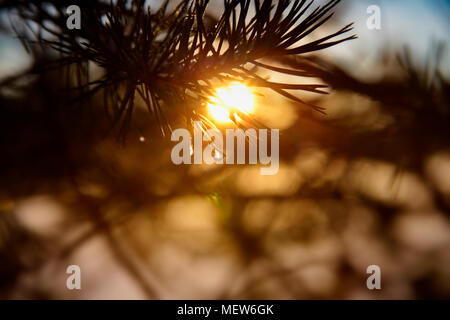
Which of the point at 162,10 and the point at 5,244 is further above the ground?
the point at 162,10

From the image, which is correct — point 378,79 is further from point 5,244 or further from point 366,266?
point 5,244

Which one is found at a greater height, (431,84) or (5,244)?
(431,84)

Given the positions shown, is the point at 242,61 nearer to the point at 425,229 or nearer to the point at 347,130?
the point at 347,130

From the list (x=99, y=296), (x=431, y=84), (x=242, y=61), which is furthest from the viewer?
(x=99, y=296)

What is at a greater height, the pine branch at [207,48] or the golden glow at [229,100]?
the pine branch at [207,48]

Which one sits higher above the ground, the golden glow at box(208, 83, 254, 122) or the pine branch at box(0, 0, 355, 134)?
the pine branch at box(0, 0, 355, 134)

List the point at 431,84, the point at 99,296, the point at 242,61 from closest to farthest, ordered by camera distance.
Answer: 1. the point at 242,61
2. the point at 431,84
3. the point at 99,296

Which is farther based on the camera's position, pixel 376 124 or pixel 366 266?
pixel 366 266

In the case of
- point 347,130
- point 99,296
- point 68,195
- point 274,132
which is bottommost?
point 99,296

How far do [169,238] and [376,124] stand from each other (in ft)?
2.10

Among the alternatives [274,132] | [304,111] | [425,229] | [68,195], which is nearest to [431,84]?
[304,111]

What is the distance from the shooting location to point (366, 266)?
31.3 inches

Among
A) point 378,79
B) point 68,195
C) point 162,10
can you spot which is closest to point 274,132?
point 162,10

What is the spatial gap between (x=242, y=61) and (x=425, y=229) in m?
0.86
